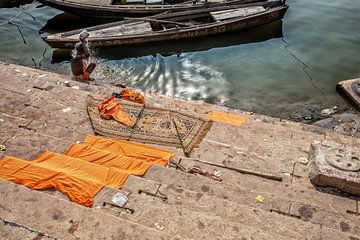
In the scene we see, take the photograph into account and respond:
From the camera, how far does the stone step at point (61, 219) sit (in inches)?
161

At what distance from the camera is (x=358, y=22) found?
14688 millimetres

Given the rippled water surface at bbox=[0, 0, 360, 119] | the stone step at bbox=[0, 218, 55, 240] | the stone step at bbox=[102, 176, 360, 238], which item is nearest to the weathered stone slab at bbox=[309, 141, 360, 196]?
the stone step at bbox=[102, 176, 360, 238]

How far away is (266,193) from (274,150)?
1402 millimetres

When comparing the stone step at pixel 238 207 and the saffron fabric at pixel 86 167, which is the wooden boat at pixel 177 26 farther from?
the stone step at pixel 238 207

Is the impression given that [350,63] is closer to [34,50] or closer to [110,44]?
[110,44]

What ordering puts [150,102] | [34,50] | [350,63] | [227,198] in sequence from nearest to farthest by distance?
[227,198]
[150,102]
[350,63]
[34,50]

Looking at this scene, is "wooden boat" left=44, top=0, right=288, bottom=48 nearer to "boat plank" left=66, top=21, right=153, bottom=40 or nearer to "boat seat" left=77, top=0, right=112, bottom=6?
"boat plank" left=66, top=21, right=153, bottom=40

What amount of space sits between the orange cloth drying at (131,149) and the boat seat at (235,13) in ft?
28.1

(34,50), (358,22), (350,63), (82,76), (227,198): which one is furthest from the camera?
(358,22)

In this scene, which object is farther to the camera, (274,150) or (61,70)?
(61,70)

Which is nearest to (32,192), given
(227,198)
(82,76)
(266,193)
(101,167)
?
(101,167)

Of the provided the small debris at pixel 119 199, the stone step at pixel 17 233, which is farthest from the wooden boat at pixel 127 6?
the stone step at pixel 17 233

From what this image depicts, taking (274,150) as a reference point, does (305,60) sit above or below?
below

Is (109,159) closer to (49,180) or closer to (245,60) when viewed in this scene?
(49,180)
